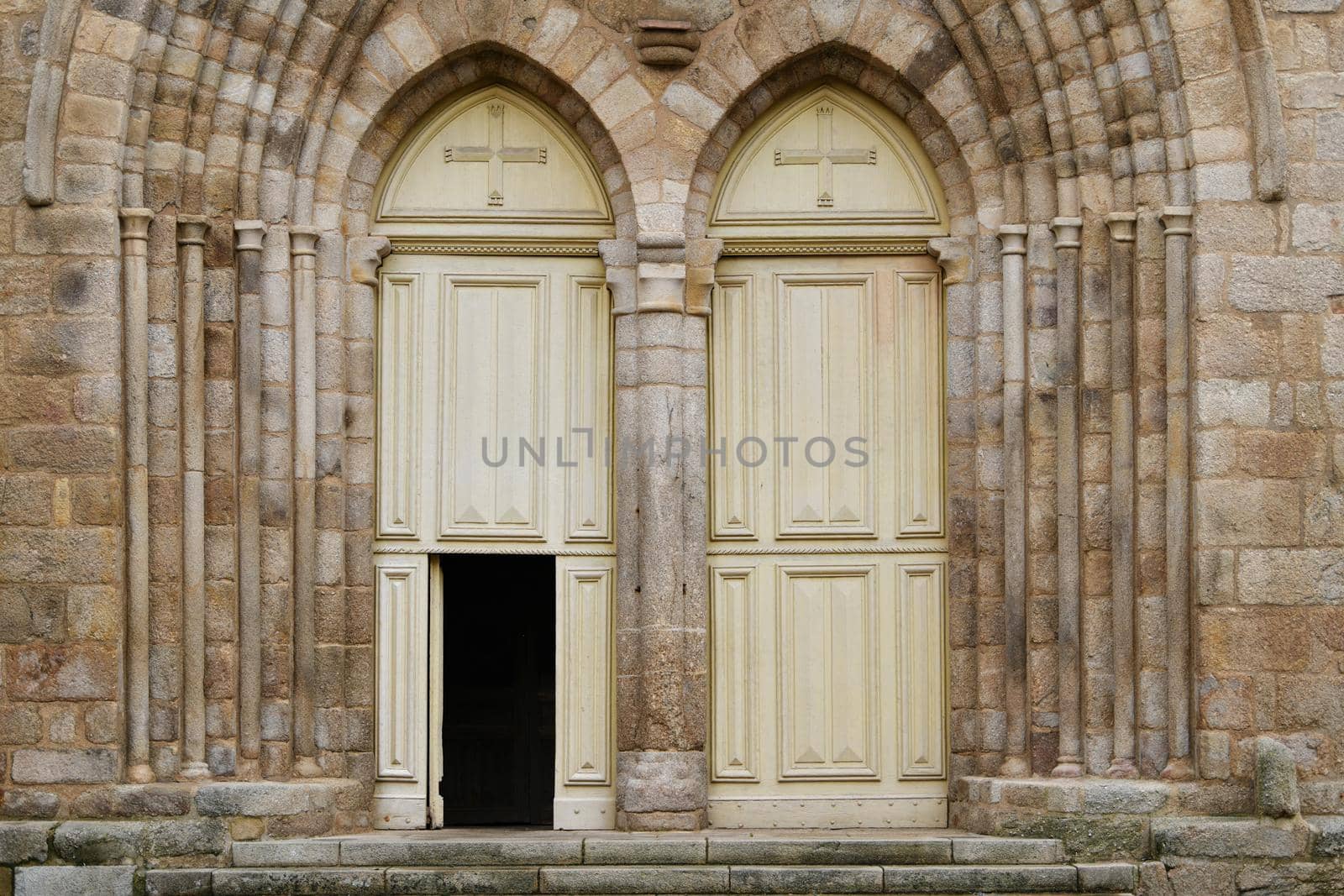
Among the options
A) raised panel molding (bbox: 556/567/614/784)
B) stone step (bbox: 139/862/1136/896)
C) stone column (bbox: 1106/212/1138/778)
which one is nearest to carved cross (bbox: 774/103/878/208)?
stone column (bbox: 1106/212/1138/778)

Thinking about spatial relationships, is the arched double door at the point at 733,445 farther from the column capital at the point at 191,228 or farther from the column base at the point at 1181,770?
the column base at the point at 1181,770

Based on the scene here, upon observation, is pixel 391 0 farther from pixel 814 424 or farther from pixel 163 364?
pixel 814 424

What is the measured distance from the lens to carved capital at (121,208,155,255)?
10461 millimetres

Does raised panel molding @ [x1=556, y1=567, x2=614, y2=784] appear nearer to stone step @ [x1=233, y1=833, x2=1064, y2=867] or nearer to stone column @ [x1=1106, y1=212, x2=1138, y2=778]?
stone step @ [x1=233, y1=833, x2=1064, y2=867]

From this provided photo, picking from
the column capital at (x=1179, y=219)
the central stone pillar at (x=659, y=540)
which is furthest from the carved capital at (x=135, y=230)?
the column capital at (x=1179, y=219)

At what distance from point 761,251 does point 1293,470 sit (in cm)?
286

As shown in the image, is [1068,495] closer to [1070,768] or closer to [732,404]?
[1070,768]

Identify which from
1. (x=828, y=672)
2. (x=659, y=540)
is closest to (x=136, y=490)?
(x=659, y=540)

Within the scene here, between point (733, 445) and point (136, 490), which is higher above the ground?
point (733, 445)

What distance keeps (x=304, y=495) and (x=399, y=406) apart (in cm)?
73

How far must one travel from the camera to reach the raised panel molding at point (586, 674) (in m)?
11.1

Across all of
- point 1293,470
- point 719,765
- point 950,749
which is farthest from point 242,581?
point 1293,470

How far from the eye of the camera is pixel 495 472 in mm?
11188

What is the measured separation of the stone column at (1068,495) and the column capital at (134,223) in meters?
4.40
